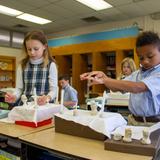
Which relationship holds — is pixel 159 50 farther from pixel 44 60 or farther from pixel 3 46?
pixel 3 46

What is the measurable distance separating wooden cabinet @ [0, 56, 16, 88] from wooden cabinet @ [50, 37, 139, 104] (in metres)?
1.68

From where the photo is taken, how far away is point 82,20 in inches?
227

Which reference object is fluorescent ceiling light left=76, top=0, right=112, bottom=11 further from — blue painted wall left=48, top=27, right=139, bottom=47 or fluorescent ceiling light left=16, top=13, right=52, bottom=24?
fluorescent ceiling light left=16, top=13, right=52, bottom=24

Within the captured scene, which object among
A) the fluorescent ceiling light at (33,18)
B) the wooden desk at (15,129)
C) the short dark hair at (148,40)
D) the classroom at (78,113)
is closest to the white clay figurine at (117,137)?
the classroom at (78,113)

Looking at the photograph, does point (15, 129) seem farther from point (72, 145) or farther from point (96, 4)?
point (96, 4)

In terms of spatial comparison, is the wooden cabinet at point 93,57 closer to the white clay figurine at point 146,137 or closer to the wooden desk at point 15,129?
the wooden desk at point 15,129

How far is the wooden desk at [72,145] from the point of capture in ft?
2.78

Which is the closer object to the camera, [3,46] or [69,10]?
[69,10]

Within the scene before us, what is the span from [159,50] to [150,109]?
0.35 m

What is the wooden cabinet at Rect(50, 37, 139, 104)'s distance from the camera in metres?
4.87

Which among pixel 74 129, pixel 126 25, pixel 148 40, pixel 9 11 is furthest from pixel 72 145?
pixel 126 25

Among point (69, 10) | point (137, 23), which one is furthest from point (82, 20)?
point (137, 23)

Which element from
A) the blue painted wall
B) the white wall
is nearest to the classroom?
the blue painted wall

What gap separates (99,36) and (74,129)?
436 centimetres
